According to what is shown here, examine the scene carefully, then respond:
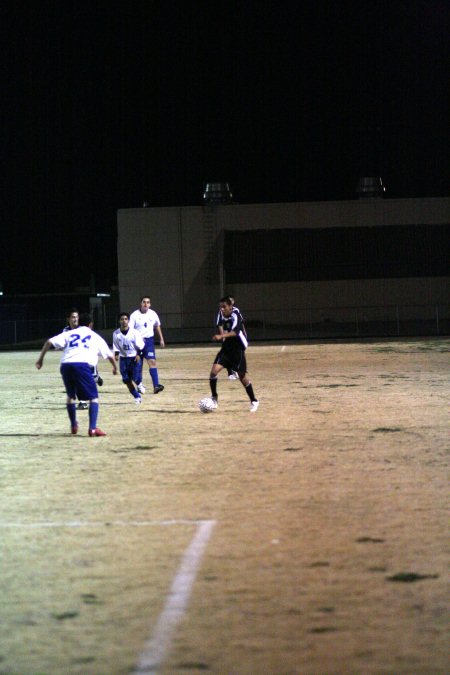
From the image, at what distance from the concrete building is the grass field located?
126 ft

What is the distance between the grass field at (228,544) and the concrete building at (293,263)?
126ft

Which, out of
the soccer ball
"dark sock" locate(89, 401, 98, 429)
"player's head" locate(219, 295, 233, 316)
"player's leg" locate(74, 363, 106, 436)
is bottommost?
the soccer ball

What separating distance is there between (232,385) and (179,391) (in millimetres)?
1924

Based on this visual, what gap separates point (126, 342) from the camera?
1856 centimetres

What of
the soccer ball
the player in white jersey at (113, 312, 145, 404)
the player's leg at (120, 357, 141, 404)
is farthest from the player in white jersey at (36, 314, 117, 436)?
the player's leg at (120, 357, 141, 404)

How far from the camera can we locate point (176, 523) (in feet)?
27.0

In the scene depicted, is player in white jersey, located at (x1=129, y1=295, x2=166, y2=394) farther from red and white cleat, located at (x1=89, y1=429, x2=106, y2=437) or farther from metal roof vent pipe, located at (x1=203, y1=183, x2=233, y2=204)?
metal roof vent pipe, located at (x1=203, y1=183, x2=233, y2=204)

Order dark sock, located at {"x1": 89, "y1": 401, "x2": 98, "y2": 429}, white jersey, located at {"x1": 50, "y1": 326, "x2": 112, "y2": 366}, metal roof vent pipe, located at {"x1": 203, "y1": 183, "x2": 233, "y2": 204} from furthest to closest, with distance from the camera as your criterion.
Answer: metal roof vent pipe, located at {"x1": 203, "y1": 183, "x2": 233, "y2": 204} → dark sock, located at {"x1": 89, "y1": 401, "x2": 98, "y2": 429} → white jersey, located at {"x1": 50, "y1": 326, "x2": 112, "y2": 366}

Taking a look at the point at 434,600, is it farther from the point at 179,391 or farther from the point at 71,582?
the point at 179,391

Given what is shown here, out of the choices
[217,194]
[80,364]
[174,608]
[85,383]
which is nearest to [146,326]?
[80,364]

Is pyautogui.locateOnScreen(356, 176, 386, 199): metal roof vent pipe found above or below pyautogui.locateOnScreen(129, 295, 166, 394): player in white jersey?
above

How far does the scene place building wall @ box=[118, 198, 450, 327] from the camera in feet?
181

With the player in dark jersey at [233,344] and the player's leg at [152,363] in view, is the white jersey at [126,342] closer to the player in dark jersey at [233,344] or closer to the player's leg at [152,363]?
the player's leg at [152,363]

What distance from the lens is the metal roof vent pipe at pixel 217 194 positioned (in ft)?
191
